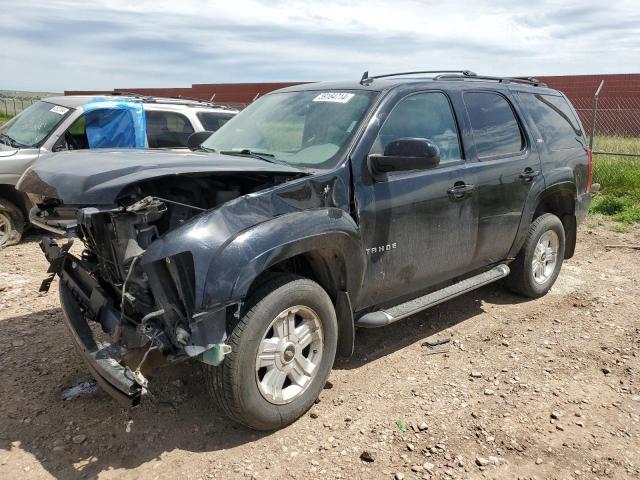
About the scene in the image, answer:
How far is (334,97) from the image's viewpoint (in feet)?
13.4

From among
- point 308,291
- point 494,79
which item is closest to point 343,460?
point 308,291

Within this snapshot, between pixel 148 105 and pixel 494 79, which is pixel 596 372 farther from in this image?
pixel 148 105

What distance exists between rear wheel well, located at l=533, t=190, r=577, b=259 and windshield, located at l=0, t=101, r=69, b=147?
5817 mm

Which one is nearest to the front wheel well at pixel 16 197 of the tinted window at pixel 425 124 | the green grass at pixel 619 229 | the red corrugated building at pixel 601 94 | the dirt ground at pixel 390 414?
the dirt ground at pixel 390 414

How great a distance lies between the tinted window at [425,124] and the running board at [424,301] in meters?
1.01

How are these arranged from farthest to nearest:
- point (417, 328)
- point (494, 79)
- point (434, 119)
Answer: point (494, 79) < point (417, 328) < point (434, 119)

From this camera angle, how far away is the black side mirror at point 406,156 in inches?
136

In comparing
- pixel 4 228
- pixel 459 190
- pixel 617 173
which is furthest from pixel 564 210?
pixel 4 228

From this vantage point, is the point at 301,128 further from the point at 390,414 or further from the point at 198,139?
the point at 390,414

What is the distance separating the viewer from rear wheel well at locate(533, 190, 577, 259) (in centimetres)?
552

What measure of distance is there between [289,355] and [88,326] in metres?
1.15

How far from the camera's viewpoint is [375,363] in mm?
4172

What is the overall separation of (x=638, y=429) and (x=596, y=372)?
76 cm

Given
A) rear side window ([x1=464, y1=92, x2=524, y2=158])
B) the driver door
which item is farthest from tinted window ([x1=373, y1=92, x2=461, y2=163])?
rear side window ([x1=464, y1=92, x2=524, y2=158])
